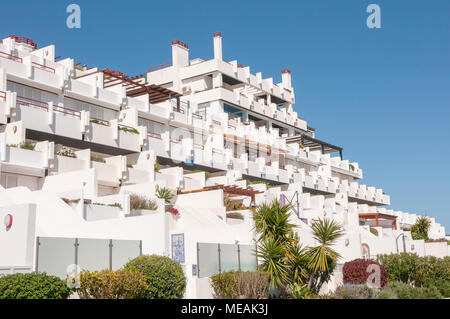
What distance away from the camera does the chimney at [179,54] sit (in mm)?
60094

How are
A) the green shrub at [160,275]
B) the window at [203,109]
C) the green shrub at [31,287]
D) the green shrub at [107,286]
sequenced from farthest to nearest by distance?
1. the window at [203,109]
2. the green shrub at [160,275]
3. the green shrub at [107,286]
4. the green shrub at [31,287]

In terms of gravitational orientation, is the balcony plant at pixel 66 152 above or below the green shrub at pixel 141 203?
above

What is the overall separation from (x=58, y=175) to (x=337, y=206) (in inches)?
1272

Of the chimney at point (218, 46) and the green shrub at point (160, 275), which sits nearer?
the green shrub at point (160, 275)

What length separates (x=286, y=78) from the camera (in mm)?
72438

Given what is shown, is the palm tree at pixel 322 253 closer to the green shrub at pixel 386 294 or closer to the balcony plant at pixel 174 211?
the green shrub at pixel 386 294

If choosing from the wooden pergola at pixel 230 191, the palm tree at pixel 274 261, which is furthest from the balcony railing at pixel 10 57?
the palm tree at pixel 274 261

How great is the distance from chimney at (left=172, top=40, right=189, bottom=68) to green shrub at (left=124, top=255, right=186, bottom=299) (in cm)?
4308

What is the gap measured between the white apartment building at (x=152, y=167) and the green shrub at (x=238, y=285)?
55 cm

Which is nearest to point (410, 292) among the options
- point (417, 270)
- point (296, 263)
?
point (296, 263)

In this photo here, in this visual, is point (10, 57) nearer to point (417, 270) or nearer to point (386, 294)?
point (386, 294)

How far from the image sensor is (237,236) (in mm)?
23609
